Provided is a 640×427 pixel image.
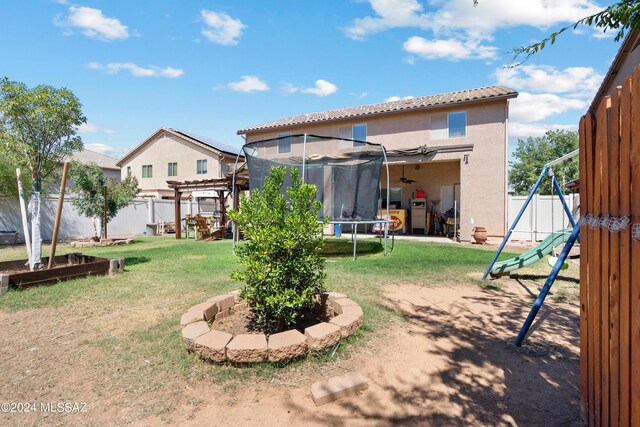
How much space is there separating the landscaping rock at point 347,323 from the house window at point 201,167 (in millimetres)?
21695

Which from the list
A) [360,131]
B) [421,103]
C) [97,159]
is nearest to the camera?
[421,103]

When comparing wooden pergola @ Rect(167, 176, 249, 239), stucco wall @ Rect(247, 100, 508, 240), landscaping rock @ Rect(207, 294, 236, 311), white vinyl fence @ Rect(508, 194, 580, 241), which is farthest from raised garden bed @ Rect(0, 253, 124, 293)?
white vinyl fence @ Rect(508, 194, 580, 241)

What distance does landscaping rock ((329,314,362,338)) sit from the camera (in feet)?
9.68

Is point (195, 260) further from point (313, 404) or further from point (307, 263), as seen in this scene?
point (313, 404)

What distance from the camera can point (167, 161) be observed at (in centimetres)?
2433

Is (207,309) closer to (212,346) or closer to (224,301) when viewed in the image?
(224,301)

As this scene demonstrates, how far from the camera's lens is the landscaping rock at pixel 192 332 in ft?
8.78

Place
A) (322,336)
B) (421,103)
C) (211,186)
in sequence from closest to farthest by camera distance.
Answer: (322,336) < (211,186) < (421,103)

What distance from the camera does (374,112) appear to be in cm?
1425

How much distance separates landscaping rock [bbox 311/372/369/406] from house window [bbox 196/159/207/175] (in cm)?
2244

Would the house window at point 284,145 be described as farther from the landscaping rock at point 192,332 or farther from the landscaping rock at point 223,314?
the landscaping rock at point 192,332

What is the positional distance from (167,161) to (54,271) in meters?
21.0

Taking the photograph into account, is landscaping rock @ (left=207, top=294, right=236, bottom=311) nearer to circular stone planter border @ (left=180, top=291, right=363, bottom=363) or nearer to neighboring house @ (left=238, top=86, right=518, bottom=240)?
circular stone planter border @ (left=180, top=291, right=363, bottom=363)

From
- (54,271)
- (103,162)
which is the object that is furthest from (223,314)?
(103,162)
